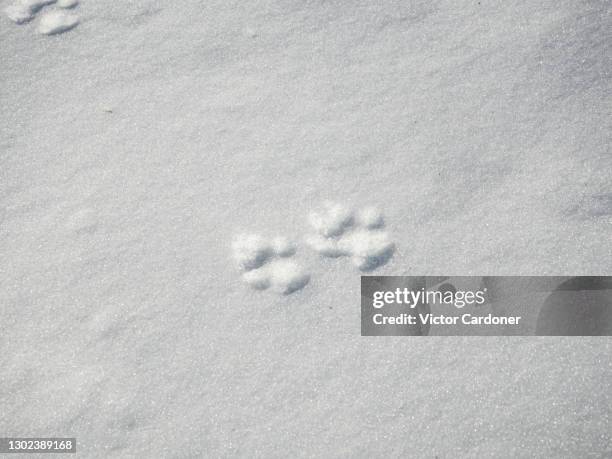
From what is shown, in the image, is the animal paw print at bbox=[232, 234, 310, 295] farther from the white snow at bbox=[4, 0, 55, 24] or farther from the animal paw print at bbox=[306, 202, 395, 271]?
the white snow at bbox=[4, 0, 55, 24]

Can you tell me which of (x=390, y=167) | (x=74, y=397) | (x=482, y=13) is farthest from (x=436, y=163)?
(x=74, y=397)

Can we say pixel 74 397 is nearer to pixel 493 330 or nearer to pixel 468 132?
pixel 493 330

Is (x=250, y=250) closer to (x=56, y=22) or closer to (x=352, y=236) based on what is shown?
(x=352, y=236)

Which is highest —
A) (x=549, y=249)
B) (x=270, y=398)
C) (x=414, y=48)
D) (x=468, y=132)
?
(x=414, y=48)

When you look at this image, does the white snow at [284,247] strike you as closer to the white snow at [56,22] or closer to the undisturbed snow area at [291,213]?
the undisturbed snow area at [291,213]

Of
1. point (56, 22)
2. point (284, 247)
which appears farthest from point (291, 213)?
point (56, 22)

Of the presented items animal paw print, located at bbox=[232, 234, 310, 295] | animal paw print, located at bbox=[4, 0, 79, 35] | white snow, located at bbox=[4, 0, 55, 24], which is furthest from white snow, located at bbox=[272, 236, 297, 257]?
white snow, located at bbox=[4, 0, 55, 24]

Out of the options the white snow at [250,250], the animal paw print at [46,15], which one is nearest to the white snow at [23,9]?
the animal paw print at [46,15]

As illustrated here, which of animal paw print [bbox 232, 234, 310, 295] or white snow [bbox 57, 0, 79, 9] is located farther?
white snow [bbox 57, 0, 79, 9]
